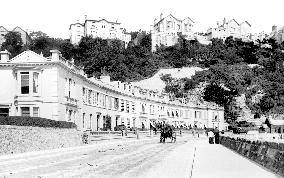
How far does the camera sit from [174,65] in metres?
158

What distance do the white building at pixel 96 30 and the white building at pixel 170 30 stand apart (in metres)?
14.5

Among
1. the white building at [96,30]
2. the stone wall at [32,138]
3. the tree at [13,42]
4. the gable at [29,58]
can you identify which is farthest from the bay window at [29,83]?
the white building at [96,30]

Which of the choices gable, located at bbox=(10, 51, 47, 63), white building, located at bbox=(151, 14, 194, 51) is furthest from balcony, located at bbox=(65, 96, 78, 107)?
white building, located at bbox=(151, 14, 194, 51)

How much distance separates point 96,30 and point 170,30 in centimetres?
3037

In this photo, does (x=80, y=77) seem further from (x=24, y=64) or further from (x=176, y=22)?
(x=176, y=22)

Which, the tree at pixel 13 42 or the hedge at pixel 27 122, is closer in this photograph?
the hedge at pixel 27 122

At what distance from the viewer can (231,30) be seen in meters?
189

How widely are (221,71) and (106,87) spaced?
284 feet

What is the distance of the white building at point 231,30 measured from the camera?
186m

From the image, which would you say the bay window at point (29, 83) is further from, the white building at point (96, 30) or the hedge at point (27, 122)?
the white building at point (96, 30)

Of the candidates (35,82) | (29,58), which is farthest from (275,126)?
(29,58)

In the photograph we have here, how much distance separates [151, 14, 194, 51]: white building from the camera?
576 feet

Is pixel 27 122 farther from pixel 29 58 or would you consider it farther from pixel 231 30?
pixel 231 30

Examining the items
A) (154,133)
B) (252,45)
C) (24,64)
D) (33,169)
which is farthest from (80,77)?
(252,45)
